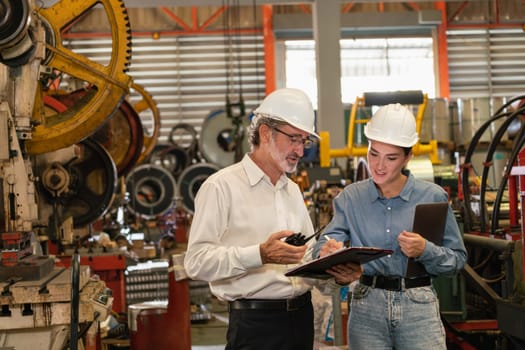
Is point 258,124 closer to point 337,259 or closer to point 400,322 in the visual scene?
point 337,259

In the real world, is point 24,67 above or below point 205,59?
below

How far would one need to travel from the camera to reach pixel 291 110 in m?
2.82

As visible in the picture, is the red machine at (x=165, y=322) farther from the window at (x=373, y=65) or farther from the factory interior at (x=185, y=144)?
the window at (x=373, y=65)

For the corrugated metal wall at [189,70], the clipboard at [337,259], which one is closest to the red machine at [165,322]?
the clipboard at [337,259]

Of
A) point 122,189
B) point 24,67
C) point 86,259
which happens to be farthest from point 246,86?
point 24,67

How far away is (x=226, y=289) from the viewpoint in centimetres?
277

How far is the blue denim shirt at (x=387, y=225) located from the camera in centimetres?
281

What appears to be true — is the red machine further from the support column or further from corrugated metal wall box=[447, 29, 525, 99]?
corrugated metal wall box=[447, 29, 525, 99]

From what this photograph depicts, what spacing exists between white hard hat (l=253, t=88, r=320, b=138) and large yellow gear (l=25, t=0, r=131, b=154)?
6.20 feet

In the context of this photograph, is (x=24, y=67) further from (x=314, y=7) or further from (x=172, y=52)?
(x=172, y=52)

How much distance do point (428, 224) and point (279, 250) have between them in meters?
0.57

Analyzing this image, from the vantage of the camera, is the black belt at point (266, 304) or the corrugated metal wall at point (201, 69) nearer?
the black belt at point (266, 304)

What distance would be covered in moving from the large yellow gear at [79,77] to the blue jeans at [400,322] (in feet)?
7.69

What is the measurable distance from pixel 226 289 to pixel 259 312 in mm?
146
